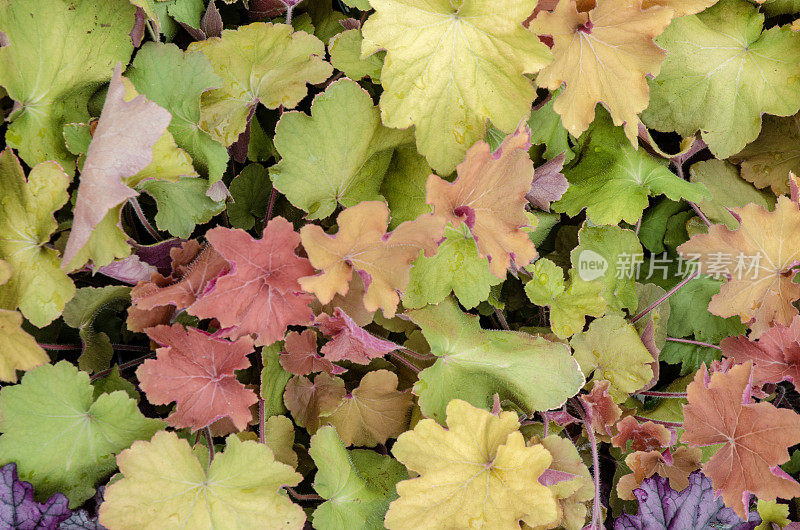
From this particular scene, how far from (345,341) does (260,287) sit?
141 millimetres

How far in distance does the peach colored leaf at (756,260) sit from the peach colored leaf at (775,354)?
2 cm

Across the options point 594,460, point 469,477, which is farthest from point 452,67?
point 594,460

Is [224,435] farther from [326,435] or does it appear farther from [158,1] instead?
[158,1]

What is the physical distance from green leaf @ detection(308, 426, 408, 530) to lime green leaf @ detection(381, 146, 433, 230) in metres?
0.36

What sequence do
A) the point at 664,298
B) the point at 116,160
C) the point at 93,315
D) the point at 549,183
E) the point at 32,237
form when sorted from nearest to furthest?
the point at 116,160 < the point at 32,237 < the point at 93,315 < the point at 549,183 < the point at 664,298

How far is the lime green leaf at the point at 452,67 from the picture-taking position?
0.83 metres

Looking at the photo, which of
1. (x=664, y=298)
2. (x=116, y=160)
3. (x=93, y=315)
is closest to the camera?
(x=116, y=160)

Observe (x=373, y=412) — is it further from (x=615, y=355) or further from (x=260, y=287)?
(x=615, y=355)

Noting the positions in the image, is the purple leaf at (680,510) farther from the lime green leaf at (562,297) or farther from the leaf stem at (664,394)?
the lime green leaf at (562,297)

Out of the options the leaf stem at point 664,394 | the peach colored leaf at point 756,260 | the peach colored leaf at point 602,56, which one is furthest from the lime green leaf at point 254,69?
the leaf stem at point 664,394

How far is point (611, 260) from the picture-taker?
1113 mm

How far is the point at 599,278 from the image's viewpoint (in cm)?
109

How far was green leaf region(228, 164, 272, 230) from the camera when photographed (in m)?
0.99

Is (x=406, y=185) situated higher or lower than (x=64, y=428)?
higher
